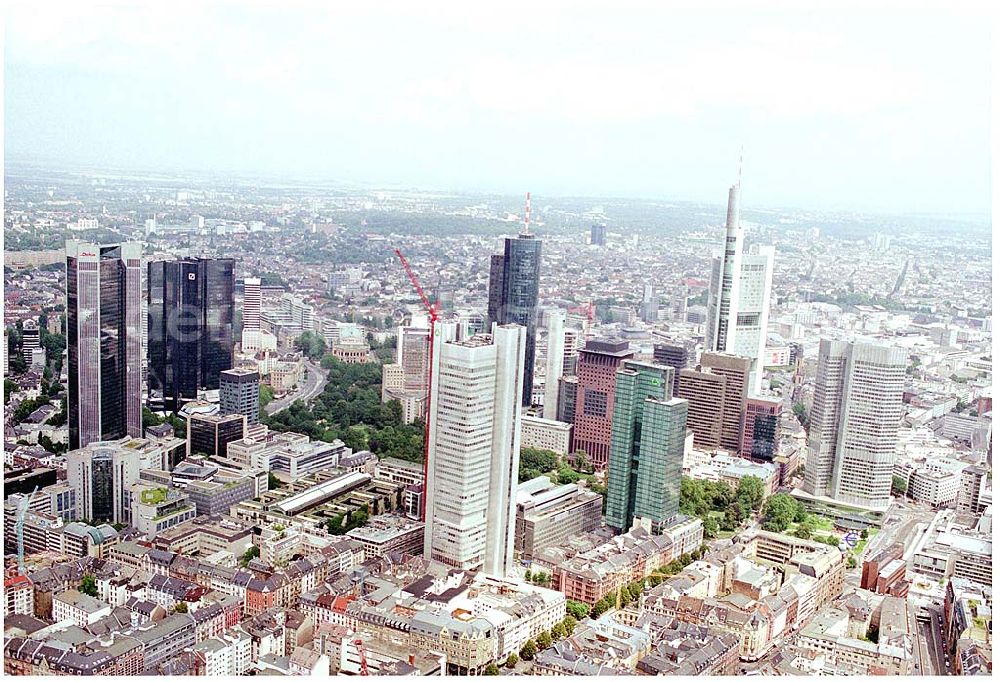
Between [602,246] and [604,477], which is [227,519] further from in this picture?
[602,246]

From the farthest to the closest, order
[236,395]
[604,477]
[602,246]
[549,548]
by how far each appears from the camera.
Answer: [602,246] → [236,395] → [604,477] → [549,548]

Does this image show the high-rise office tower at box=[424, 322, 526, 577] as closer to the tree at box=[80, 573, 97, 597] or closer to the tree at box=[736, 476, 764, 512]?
the tree at box=[80, 573, 97, 597]

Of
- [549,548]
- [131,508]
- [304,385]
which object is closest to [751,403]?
[549,548]

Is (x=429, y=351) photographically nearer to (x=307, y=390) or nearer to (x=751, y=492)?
(x=751, y=492)

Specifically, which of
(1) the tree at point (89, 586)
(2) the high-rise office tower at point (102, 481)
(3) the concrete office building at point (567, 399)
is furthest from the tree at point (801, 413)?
(1) the tree at point (89, 586)

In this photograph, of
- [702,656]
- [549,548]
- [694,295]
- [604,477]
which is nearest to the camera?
[702,656]

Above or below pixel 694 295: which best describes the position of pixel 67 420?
below

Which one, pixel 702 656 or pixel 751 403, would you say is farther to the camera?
pixel 751 403

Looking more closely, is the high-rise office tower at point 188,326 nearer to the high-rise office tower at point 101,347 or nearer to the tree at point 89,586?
the high-rise office tower at point 101,347
